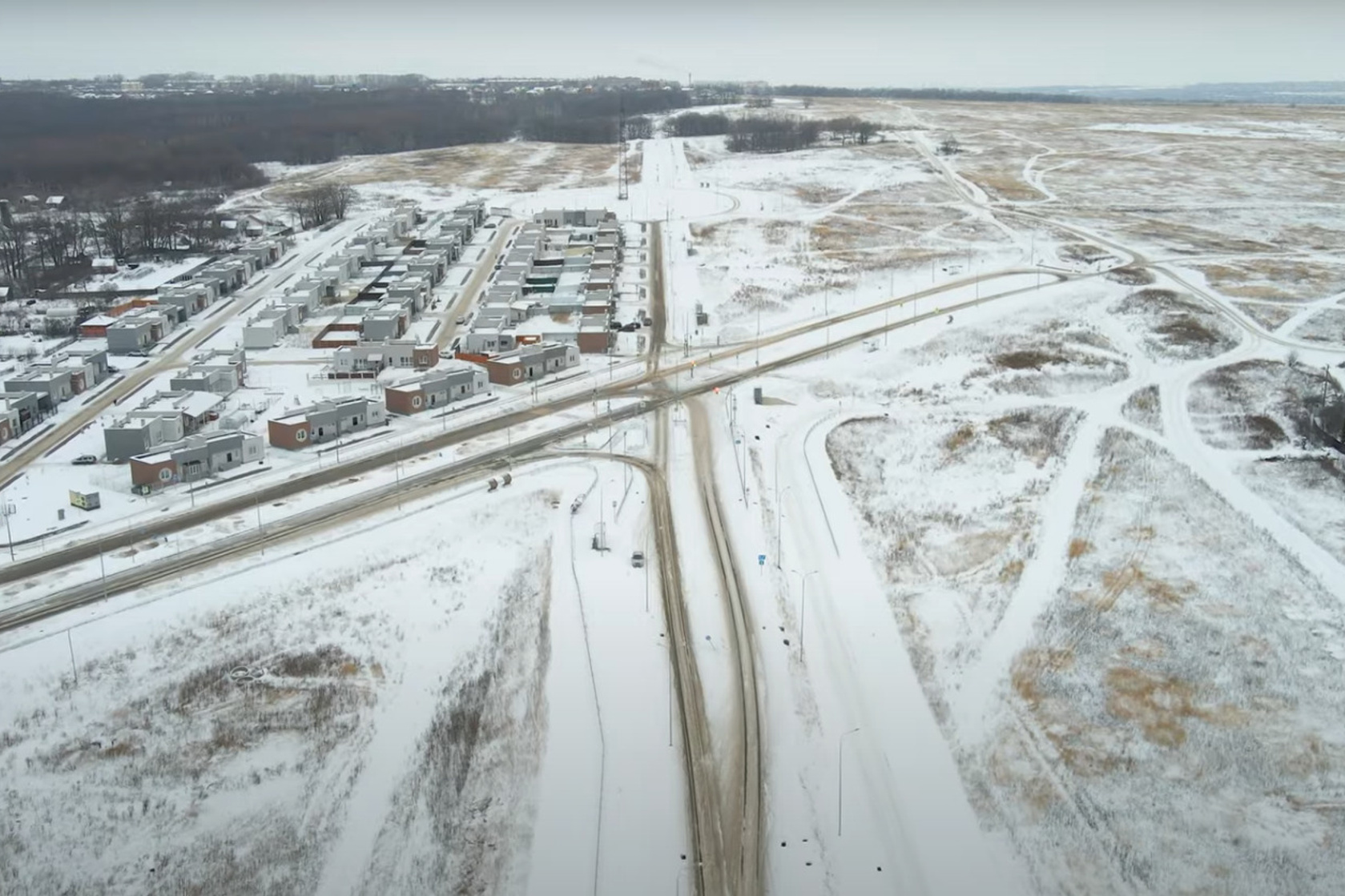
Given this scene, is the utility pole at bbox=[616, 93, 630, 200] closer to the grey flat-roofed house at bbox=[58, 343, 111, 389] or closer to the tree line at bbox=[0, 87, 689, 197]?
the tree line at bbox=[0, 87, 689, 197]

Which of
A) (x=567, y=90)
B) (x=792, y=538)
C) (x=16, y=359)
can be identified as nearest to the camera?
(x=792, y=538)

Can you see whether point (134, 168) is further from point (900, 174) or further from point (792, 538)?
point (792, 538)

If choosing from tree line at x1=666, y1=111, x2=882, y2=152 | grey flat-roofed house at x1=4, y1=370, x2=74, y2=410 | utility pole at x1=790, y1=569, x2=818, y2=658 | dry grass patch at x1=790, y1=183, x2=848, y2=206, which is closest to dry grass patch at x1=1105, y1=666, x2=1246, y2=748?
utility pole at x1=790, y1=569, x2=818, y2=658

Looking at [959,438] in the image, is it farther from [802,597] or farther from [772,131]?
[772,131]

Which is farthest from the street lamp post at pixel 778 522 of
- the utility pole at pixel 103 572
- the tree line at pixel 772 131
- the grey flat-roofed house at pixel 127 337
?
the tree line at pixel 772 131

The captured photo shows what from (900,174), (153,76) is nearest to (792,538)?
(900,174)

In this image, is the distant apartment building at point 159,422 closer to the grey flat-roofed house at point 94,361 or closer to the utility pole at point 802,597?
the grey flat-roofed house at point 94,361

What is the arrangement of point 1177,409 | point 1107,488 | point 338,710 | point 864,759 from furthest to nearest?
point 1177,409
point 1107,488
point 338,710
point 864,759
